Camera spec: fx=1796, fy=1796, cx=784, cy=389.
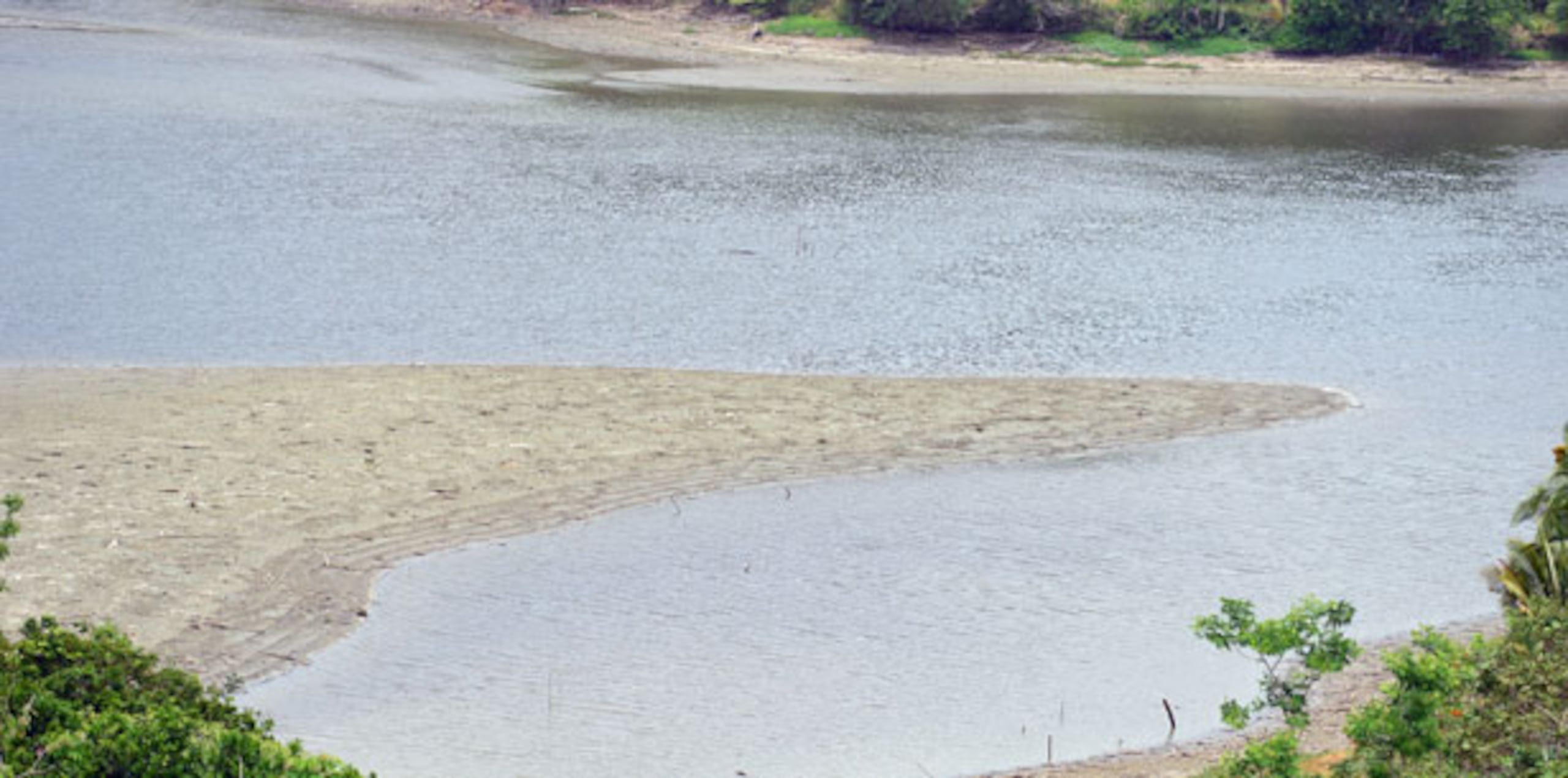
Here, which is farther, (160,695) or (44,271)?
(44,271)

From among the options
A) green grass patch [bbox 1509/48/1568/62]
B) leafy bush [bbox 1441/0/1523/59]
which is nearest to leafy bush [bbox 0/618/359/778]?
leafy bush [bbox 1441/0/1523/59]

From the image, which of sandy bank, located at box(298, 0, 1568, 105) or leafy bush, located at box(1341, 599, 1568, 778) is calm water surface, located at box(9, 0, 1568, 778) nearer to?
sandy bank, located at box(298, 0, 1568, 105)

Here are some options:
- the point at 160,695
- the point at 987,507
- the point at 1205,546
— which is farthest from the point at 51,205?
the point at 160,695

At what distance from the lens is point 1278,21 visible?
231 ft

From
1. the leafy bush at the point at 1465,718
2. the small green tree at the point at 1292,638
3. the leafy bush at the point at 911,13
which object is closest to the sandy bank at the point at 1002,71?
the leafy bush at the point at 911,13

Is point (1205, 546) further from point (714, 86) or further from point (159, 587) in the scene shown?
point (714, 86)

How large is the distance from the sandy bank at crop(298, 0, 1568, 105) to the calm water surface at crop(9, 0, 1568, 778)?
3.17 meters

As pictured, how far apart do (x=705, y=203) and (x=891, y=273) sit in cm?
746

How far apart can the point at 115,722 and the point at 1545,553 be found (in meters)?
10.9

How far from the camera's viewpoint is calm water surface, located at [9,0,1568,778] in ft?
51.1

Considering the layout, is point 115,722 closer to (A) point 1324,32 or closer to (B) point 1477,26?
(B) point 1477,26

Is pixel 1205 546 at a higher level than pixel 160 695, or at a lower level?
lower

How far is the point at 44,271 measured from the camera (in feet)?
99.9

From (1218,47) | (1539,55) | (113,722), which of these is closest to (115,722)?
(113,722)
